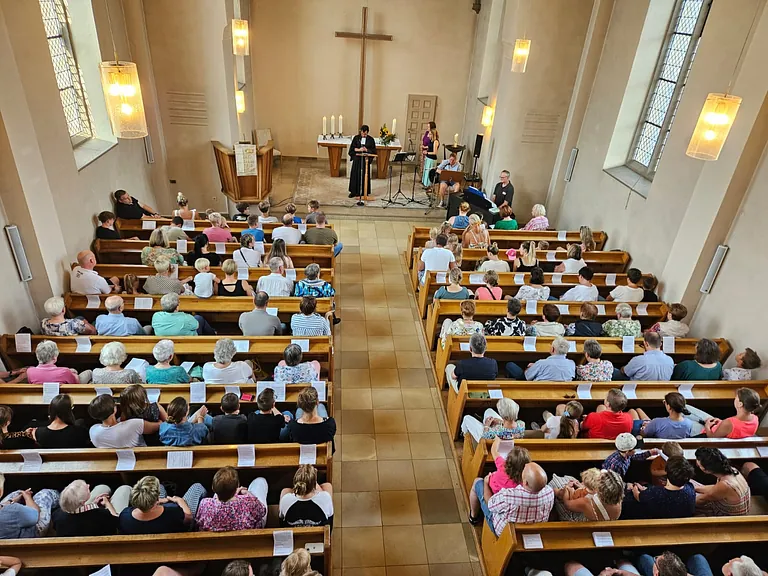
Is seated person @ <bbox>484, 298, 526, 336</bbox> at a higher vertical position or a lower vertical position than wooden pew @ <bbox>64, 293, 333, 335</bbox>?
higher

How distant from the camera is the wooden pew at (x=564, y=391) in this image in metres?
4.46

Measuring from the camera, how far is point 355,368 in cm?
598

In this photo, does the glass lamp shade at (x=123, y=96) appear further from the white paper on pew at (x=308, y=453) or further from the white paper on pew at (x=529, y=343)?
the white paper on pew at (x=529, y=343)

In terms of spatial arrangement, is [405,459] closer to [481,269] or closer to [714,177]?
[481,269]

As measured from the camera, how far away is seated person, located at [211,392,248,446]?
379 cm

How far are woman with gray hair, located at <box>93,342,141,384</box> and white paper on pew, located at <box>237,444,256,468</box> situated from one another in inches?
51.5

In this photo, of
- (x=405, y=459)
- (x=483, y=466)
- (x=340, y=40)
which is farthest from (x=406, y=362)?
(x=340, y=40)

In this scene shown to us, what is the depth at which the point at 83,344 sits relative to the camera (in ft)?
15.2

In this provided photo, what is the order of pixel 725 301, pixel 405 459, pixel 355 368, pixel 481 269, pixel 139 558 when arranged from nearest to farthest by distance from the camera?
pixel 139 558, pixel 405 459, pixel 725 301, pixel 355 368, pixel 481 269

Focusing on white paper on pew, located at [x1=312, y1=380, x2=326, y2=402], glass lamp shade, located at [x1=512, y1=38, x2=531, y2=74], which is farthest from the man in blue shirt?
glass lamp shade, located at [x1=512, y1=38, x2=531, y2=74]

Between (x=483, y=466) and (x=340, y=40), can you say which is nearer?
(x=483, y=466)

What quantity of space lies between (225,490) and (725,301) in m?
5.51

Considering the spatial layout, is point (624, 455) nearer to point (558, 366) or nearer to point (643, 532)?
point (643, 532)

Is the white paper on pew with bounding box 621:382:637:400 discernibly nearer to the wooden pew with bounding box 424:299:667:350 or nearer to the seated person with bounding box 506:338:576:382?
the seated person with bounding box 506:338:576:382
